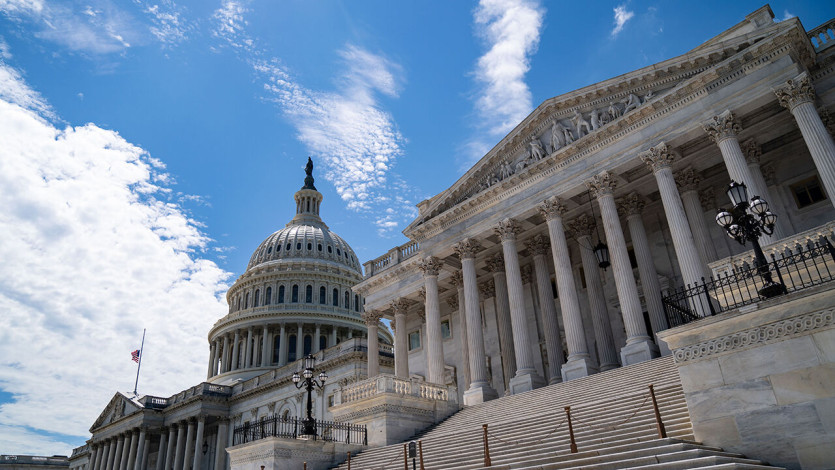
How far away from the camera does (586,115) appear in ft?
89.5

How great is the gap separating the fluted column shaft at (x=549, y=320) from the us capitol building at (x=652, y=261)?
0.32 feet

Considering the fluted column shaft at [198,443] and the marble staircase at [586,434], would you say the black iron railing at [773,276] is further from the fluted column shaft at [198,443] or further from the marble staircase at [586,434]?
the fluted column shaft at [198,443]

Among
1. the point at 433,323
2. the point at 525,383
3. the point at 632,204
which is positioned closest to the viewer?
the point at 525,383

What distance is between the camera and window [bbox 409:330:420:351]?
131 ft

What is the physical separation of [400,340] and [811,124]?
962 inches

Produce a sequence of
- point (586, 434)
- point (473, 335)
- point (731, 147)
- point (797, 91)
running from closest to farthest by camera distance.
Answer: point (586, 434)
point (797, 91)
point (731, 147)
point (473, 335)

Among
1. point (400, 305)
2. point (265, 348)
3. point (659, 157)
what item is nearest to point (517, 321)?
point (659, 157)

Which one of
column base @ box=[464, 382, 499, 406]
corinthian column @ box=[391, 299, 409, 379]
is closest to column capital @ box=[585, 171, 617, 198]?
column base @ box=[464, 382, 499, 406]

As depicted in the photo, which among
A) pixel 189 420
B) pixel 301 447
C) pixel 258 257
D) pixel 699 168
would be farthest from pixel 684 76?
pixel 258 257

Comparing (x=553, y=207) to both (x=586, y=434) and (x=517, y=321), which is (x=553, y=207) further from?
(x=586, y=434)

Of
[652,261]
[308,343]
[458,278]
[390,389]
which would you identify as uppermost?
[308,343]

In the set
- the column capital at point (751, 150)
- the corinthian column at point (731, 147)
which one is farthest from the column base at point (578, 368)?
the column capital at point (751, 150)

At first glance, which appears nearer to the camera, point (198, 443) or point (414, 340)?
point (414, 340)

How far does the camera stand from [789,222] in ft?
79.1
